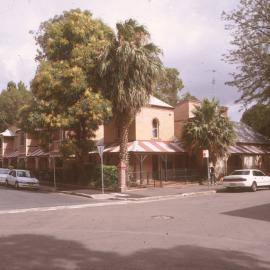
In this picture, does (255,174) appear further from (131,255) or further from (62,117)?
(131,255)

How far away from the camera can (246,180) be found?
27.4 metres

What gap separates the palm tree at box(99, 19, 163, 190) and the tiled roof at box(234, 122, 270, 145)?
13619mm

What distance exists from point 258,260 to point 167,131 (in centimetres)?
2652

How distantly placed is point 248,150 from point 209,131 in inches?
273

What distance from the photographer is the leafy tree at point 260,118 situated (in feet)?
133

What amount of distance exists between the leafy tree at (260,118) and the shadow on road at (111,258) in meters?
32.4

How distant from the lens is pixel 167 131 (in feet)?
115

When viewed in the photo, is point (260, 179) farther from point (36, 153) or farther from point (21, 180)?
point (36, 153)

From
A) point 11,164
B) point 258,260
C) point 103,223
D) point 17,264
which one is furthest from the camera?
point 11,164

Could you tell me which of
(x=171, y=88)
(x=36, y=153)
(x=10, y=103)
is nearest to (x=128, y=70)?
(x=36, y=153)

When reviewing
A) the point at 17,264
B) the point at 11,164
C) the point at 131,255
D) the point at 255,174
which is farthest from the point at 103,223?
the point at 11,164

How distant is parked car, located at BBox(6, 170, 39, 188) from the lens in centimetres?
3062

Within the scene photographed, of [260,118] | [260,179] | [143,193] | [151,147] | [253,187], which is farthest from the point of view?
[260,118]

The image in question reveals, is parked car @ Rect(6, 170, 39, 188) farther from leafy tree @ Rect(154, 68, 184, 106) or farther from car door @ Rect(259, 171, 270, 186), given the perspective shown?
leafy tree @ Rect(154, 68, 184, 106)
